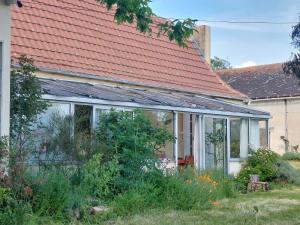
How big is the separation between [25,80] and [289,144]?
23.5m

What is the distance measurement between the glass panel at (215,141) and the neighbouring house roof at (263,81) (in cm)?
1221

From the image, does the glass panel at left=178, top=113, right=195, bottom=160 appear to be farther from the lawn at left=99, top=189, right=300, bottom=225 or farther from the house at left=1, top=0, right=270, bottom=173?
the lawn at left=99, top=189, right=300, bottom=225

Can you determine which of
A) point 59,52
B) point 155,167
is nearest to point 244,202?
point 155,167

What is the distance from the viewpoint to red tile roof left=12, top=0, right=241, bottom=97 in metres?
17.6

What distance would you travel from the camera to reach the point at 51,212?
927 centimetres

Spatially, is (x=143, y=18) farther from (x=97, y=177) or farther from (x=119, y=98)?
(x=119, y=98)

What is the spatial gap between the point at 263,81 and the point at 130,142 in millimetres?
24650

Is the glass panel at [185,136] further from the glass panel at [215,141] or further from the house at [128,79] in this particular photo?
the glass panel at [215,141]

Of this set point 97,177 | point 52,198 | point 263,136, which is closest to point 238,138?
point 263,136

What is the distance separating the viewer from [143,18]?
1023 cm

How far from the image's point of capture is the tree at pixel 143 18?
9.95 meters

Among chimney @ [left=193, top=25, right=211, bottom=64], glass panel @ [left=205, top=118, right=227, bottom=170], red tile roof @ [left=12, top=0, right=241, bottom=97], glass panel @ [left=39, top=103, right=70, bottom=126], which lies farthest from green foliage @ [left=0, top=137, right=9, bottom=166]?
chimney @ [left=193, top=25, right=211, bottom=64]

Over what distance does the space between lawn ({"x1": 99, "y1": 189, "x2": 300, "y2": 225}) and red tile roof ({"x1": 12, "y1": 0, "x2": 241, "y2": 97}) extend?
7.62 meters

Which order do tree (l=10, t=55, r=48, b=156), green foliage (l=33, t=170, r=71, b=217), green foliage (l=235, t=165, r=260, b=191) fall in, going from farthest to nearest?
green foliage (l=235, t=165, r=260, b=191) → tree (l=10, t=55, r=48, b=156) → green foliage (l=33, t=170, r=71, b=217)
